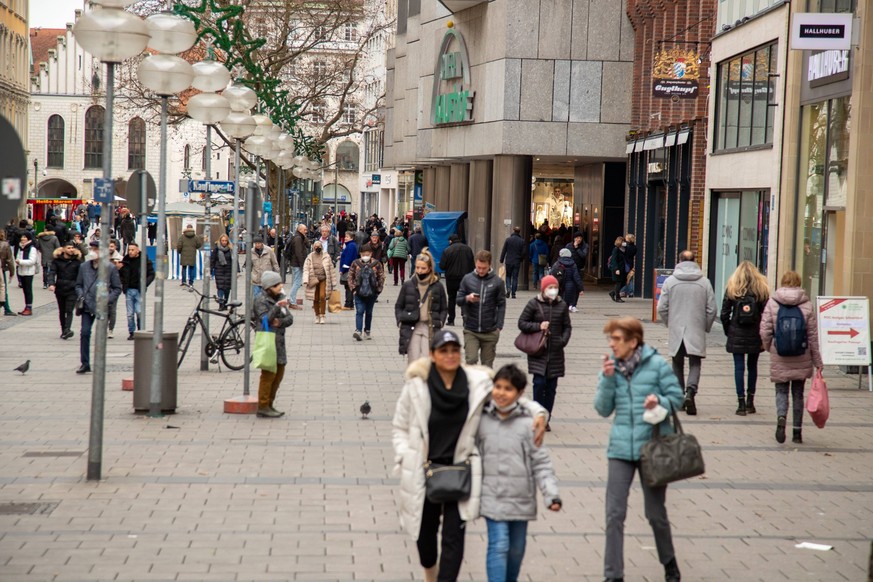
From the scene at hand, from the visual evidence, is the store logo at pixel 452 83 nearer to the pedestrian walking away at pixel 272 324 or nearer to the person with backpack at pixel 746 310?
the person with backpack at pixel 746 310

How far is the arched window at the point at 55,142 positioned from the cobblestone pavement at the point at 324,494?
91904 millimetres

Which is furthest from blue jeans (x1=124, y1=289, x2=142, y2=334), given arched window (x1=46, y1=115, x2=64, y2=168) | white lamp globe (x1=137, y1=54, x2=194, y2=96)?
arched window (x1=46, y1=115, x2=64, y2=168)

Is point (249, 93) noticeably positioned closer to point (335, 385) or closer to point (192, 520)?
point (335, 385)

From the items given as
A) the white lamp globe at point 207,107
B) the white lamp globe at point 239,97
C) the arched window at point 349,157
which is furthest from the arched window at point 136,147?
the white lamp globe at point 207,107

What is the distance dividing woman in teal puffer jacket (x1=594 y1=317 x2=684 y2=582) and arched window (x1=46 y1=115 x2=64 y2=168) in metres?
102

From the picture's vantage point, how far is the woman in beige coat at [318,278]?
1006 inches

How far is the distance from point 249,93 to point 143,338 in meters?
5.73

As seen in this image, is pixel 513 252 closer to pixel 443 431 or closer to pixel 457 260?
pixel 457 260

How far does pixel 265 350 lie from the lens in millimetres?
13164

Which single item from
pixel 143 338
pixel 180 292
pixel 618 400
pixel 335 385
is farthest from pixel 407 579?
pixel 180 292

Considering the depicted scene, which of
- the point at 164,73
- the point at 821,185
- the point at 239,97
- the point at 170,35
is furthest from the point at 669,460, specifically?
the point at 821,185

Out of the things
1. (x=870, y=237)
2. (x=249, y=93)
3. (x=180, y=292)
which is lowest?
(x=180, y=292)

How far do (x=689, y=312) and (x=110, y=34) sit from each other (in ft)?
21.6

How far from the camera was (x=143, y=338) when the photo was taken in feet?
44.0
